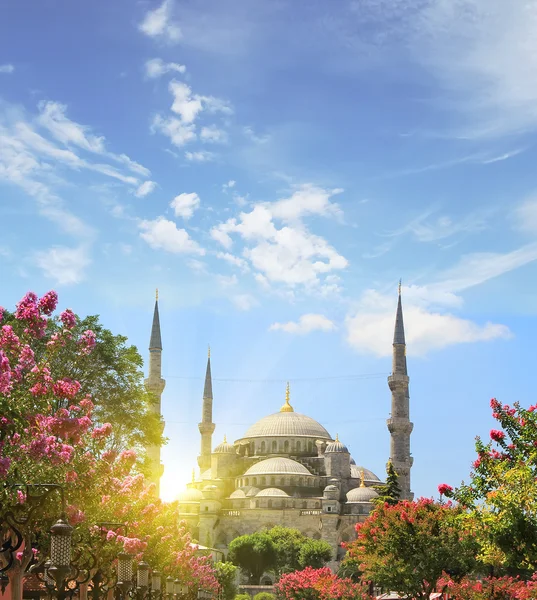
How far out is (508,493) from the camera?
16750 millimetres

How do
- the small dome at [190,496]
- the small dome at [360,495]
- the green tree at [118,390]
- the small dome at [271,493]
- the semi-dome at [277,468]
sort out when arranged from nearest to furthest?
1. the green tree at [118,390]
2. the small dome at [360,495]
3. the small dome at [271,493]
4. the semi-dome at [277,468]
5. the small dome at [190,496]

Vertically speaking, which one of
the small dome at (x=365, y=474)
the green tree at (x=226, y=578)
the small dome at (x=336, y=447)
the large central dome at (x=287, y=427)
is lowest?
the green tree at (x=226, y=578)

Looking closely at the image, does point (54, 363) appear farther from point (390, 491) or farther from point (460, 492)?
point (390, 491)

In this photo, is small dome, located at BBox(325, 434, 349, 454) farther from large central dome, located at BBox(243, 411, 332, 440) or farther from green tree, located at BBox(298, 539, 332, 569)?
green tree, located at BBox(298, 539, 332, 569)

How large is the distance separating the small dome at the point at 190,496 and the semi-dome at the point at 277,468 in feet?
15.4

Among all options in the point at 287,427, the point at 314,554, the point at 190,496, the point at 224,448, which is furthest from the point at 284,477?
the point at 314,554

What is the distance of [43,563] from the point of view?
13508 millimetres

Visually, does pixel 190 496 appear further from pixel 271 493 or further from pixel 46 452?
pixel 46 452

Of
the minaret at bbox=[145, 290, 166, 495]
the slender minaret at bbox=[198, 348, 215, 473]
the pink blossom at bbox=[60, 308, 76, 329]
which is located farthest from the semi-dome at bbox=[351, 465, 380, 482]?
the pink blossom at bbox=[60, 308, 76, 329]

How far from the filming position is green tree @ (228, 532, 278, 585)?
70.8 meters

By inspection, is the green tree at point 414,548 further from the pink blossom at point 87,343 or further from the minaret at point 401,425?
the minaret at point 401,425

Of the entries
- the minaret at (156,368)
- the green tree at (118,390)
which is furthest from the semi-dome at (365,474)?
the green tree at (118,390)

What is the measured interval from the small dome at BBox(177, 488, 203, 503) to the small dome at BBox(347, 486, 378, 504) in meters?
14.2

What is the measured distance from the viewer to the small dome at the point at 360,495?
76.4 m
